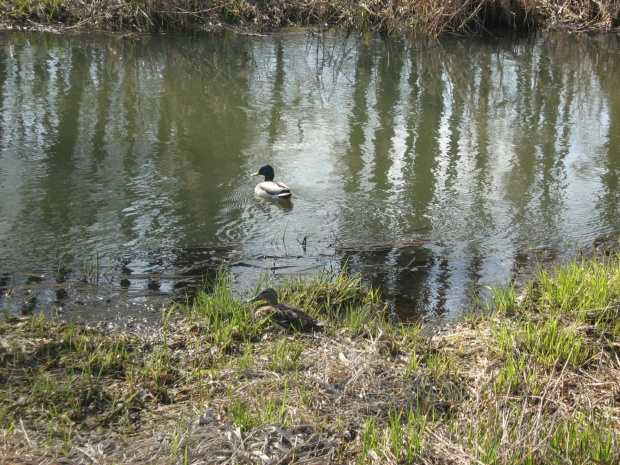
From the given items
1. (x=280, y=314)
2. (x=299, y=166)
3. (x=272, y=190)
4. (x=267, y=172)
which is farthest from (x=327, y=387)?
(x=299, y=166)

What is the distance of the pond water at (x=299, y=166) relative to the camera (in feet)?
19.0

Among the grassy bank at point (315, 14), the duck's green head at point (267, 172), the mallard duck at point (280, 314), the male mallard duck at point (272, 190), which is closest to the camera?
the mallard duck at point (280, 314)

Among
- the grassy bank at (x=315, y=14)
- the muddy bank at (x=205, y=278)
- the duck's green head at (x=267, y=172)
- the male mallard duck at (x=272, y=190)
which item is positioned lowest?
the muddy bank at (x=205, y=278)

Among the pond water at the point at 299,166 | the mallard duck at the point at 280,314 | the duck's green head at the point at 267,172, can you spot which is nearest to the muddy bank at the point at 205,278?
the pond water at the point at 299,166

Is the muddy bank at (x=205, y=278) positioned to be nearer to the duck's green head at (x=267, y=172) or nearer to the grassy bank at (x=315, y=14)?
the duck's green head at (x=267, y=172)

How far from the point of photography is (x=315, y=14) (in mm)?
16516

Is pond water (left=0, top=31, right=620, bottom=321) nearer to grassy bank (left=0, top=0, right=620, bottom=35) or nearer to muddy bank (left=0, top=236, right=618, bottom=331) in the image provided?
muddy bank (left=0, top=236, right=618, bottom=331)

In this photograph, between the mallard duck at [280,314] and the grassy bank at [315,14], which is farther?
the grassy bank at [315,14]

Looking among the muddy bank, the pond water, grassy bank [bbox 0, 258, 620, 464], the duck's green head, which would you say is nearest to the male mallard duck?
the pond water

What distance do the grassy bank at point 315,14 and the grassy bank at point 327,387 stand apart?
38.4 ft

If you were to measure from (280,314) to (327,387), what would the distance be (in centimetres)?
95

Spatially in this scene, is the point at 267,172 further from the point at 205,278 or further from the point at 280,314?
the point at 280,314

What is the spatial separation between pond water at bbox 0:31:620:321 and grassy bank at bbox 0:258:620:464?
2.41 feet

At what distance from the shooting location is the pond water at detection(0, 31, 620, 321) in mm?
5781
